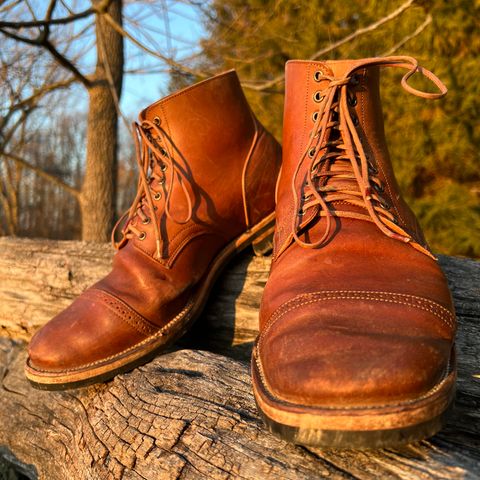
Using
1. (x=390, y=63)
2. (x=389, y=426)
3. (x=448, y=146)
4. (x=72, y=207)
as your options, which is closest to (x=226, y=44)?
(x=448, y=146)

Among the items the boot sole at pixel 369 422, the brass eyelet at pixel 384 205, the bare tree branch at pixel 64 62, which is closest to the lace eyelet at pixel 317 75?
the brass eyelet at pixel 384 205

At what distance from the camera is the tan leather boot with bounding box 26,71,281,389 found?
4.58ft

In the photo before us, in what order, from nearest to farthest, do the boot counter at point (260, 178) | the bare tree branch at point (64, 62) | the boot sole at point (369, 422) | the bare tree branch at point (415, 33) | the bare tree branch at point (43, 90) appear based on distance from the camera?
1. the boot sole at point (369, 422)
2. the boot counter at point (260, 178)
3. the bare tree branch at point (415, 33)
4. the bare tree branch at point (64, 62)
5. the bare tree branch at point (43, 90)

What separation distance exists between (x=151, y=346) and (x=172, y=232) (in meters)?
0.38

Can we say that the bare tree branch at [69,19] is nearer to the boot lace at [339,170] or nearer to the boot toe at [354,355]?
the boot lace at [339,170]

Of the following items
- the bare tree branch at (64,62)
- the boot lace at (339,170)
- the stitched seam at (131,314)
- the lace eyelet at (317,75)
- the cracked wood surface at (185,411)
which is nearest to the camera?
the cracked wood surface at (185,411)

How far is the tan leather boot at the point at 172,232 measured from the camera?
1.40m

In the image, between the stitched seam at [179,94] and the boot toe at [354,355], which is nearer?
the boot toe at [354,355]

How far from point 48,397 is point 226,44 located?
11.0 ft

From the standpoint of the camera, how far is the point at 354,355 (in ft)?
2.70

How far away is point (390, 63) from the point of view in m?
1.19

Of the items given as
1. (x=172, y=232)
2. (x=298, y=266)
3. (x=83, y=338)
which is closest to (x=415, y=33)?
(x=172, y=232)

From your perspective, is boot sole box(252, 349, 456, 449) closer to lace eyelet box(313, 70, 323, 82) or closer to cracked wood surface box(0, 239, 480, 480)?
cracked wood surface box(0, 239, 480, 480)

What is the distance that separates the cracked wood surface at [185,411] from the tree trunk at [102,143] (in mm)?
2645
